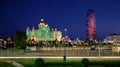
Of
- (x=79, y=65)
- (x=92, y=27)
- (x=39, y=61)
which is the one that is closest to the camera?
(x=79, y=65)

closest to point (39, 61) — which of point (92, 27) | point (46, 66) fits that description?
point (46, 66)

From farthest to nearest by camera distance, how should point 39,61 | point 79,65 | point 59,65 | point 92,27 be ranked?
1. point 92,27
2. point 59,65
3. point 39,61
4. point 79,65

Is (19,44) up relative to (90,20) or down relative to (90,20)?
down

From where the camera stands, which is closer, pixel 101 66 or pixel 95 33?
pixel 101 66

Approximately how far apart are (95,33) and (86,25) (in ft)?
23.3

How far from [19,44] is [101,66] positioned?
40.8m

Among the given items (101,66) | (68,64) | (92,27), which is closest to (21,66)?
(68,64)

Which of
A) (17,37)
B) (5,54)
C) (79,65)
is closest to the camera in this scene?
(79,65)

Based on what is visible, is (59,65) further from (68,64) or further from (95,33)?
(95,33)

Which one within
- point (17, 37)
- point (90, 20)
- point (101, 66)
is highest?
point (90, 20)

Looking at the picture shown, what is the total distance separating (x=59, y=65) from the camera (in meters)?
40.3

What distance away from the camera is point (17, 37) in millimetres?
76750

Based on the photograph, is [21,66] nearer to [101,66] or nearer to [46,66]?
[46,66]

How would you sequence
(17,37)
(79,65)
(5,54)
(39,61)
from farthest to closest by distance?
1. (17,37)
2. (5,54)
3. (39,61)
4. (79,65)
